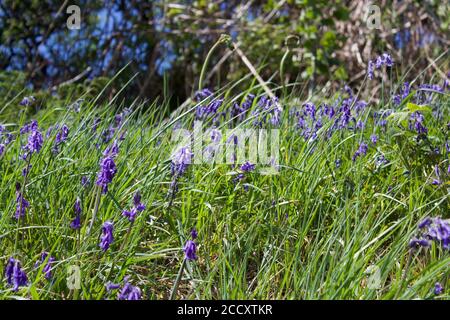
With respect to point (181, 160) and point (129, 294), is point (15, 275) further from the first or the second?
point (181, 160)

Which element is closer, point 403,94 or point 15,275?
point 15,275

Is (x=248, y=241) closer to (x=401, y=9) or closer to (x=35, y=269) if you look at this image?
(x=35, y=269)

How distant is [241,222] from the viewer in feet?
8.26

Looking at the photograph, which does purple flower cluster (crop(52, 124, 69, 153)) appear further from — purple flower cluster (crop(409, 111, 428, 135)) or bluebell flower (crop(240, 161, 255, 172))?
purple flower cluster (crop(409, 111, 428, 135))

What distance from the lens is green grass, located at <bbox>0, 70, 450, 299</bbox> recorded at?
2045mm

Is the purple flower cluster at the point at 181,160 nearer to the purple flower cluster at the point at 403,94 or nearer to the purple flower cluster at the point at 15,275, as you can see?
the purple flower cluster at the point at 15,275

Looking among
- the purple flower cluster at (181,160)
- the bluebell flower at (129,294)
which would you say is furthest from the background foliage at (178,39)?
the bluebell flower at (129,294)

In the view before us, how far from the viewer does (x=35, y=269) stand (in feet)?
6.63

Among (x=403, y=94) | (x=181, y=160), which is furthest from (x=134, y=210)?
(x=403, y=94)

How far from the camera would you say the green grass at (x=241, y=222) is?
2.04 meters

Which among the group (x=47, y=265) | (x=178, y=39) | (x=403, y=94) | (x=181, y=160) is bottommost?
(x=178, y=39)

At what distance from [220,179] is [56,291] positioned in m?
0.80

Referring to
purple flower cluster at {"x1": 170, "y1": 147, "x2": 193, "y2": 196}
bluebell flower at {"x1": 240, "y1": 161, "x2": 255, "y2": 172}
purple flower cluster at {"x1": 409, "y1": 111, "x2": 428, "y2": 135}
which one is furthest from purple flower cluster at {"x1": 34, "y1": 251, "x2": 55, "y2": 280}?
purple flower cluster at {"x1": 409, "y1": 111, "x2": 428, "y2": 135}

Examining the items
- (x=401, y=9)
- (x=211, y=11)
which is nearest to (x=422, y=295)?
(x=401, y=9)
